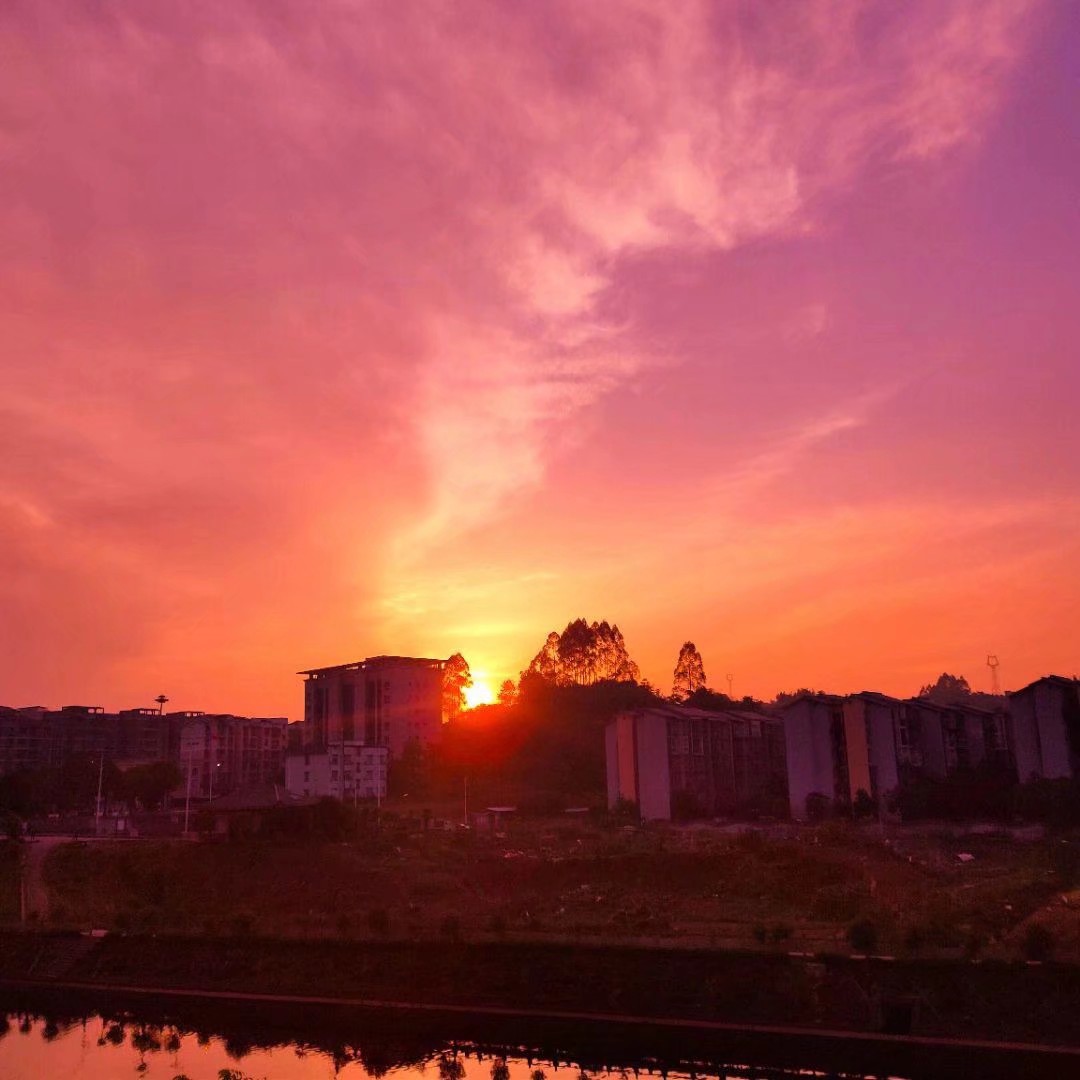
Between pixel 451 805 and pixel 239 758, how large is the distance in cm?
4164

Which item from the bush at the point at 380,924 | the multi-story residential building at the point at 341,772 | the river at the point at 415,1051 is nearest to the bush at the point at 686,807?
the multi-story residential building at the point at 341,772

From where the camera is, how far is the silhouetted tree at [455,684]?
371ft

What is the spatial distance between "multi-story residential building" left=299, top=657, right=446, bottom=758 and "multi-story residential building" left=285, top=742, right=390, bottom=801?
11180 millimetres

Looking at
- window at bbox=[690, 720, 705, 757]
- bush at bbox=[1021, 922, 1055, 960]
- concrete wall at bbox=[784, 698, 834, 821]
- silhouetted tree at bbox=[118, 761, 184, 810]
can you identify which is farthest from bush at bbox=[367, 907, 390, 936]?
silhouetted tree at bbox=[118, 761, 184, 810]

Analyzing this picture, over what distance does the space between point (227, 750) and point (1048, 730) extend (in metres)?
81.1

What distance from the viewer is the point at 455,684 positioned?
4523 inches

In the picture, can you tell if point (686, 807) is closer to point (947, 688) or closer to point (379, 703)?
point (379, 703)

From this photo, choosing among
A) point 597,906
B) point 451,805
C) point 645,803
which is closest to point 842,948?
point 597,906

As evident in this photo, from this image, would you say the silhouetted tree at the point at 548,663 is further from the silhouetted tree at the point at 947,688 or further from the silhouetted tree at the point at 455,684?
the silhouetted tree at the point at 947,688

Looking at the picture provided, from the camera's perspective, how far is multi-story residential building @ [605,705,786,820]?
6400 centimetres

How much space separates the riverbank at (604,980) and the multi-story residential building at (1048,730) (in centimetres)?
3256

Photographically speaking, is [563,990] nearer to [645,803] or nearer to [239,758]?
[645,803]

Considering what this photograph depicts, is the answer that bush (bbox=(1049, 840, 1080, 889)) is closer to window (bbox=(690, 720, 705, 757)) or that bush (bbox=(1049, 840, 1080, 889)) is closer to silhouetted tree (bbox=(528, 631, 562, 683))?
window (bbox=(690, 720, 705, 757))

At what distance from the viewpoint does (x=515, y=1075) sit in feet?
79.2
